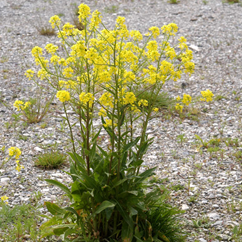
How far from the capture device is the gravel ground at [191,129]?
3951mm

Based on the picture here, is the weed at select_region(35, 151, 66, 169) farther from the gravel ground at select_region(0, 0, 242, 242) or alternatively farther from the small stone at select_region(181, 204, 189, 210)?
the small stone at select_region(181, 204, 189, 210)

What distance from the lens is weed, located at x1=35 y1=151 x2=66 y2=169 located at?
14.9 ft

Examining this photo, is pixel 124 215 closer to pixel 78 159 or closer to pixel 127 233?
pixel 127 233

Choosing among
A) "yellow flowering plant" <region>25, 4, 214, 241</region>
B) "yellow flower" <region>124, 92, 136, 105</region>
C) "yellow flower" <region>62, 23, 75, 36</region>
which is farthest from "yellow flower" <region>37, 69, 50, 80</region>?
"yellow flower" <region>124, 92, 136, 105</region>

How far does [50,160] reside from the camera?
14.9 feet

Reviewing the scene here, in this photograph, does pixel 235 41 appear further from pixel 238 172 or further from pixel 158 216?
pixel 158 216

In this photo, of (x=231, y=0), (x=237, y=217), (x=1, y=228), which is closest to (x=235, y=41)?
(x=231, y=0)

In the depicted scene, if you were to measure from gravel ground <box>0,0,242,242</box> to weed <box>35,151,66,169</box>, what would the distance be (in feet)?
0.35

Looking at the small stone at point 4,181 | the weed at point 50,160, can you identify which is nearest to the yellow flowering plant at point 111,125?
the small stone at point 4,181

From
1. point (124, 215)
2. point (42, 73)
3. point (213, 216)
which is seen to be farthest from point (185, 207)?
point (42, 73)

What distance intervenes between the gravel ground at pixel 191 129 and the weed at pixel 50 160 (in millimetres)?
108

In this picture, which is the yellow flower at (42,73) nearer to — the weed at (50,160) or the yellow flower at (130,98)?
the yellow flower at (130,98)

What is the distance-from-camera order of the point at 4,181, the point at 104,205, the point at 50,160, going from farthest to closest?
the point at 50,160, the point at 4,181, the point at 104,205

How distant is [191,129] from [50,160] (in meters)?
2.42
